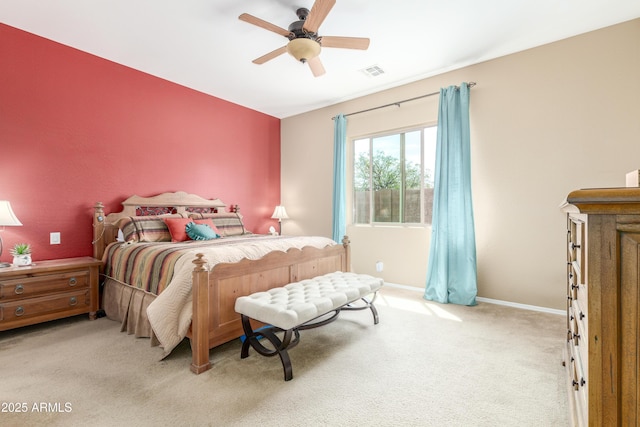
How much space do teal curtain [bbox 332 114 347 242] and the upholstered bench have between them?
192cm

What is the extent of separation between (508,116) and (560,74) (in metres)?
0.56

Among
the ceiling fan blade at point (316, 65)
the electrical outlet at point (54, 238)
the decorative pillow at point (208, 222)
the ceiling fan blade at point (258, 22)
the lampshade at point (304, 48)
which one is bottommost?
the electrical outlet at point (54, 238)

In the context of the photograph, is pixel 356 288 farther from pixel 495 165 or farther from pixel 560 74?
pixel 560 74

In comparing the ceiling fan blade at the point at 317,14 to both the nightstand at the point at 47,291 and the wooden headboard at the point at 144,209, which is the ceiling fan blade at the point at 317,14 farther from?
the nightstand at the point at 47,291

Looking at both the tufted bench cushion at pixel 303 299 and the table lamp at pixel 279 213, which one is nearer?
the tufted bench cushion at pixel 303 299

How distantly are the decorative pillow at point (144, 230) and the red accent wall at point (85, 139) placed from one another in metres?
0.41

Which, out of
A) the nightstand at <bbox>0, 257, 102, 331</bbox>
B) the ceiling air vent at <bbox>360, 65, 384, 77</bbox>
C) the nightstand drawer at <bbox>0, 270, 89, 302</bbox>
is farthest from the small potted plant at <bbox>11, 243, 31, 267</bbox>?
the ceiling air vent at <bbox>360, 65, 384, 77</bbox>

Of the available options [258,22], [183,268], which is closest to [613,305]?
[183,268]

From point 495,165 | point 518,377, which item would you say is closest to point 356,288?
point 518,377

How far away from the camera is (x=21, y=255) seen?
104 inches

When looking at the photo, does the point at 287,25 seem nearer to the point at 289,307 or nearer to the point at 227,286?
the point at 227,286

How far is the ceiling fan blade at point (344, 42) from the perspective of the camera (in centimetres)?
251

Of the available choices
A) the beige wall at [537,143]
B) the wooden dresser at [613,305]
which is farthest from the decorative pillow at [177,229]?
the wooden dresser at [613,305]

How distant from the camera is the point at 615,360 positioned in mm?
761
